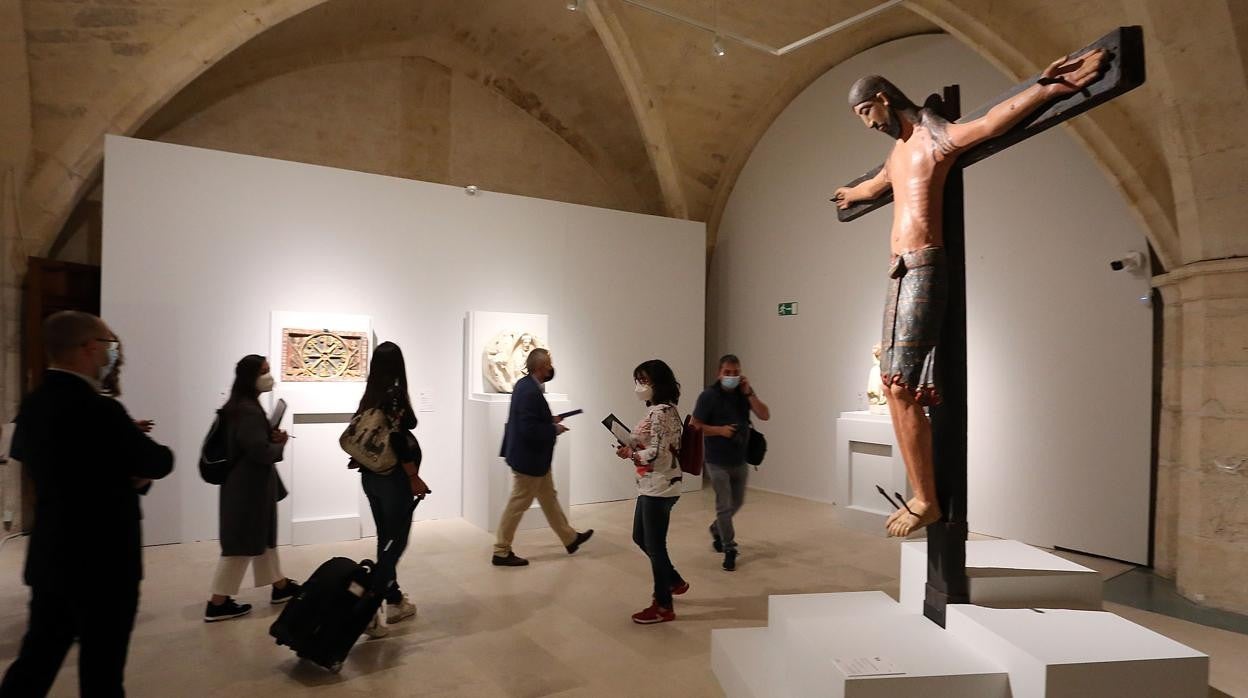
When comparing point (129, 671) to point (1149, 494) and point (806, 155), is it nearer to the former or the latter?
point (1149, 494)

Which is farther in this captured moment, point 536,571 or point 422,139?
point 422,139

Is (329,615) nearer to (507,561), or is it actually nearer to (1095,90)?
(507,561)

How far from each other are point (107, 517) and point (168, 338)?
4.21 meters

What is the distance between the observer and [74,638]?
2.41 meters

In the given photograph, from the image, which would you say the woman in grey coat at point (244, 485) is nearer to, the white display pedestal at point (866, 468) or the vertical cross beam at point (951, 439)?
the vertical cross beam at point (951, 439)

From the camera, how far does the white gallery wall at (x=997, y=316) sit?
5.91 meters

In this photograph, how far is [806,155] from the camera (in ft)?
29.0

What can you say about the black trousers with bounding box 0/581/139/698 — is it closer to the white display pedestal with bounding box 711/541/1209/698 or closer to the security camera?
the white display pedestal with bounding box 711/541/1209/698

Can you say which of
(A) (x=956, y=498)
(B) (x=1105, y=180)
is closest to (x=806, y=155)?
(B) (x=1105, y=180)

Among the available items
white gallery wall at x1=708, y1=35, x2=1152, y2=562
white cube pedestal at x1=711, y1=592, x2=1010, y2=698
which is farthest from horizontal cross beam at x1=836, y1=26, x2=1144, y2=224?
white gallery wall at x1=708, y1=35, x2=1152, y2=562

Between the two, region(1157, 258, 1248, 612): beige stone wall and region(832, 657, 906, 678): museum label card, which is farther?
region(1157, 258, 1248, 612): beige stone wall

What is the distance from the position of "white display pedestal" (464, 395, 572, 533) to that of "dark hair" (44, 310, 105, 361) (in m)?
3.96

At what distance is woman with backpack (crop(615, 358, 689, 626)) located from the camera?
4.01 meters

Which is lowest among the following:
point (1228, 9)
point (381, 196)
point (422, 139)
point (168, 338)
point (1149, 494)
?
point (1149, 494)
